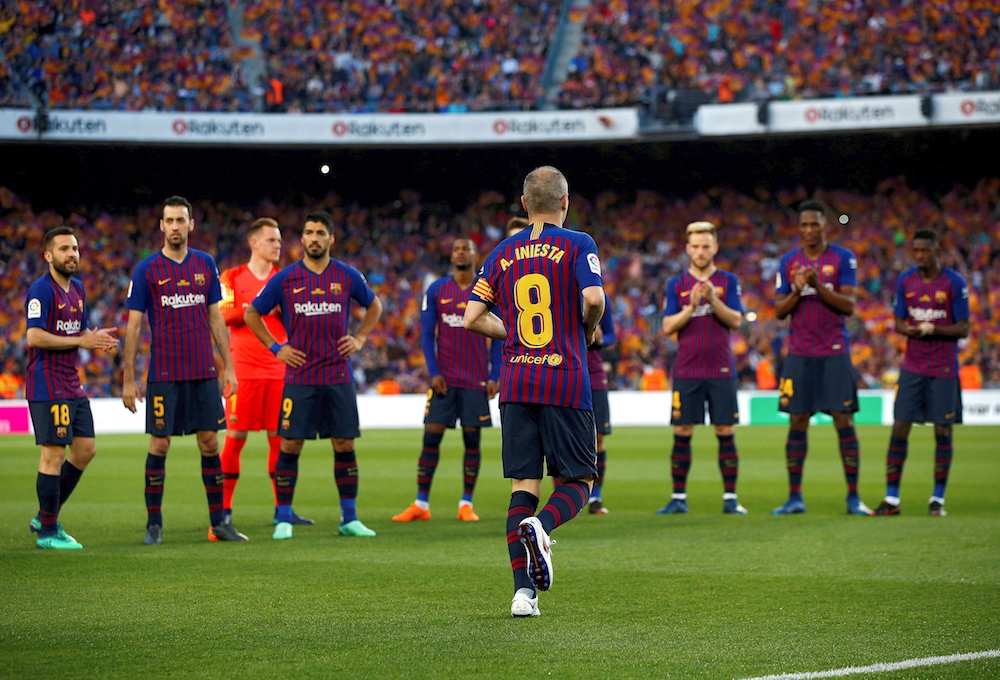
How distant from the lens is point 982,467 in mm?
14695

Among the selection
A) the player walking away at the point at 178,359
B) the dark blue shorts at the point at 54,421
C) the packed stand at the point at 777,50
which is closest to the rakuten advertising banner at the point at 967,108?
the packed stand at the point at 777,50

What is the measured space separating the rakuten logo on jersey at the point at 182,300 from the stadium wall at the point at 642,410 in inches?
576

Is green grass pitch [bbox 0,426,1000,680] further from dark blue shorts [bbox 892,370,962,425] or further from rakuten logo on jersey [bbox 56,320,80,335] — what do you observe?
rakuten logo on jersey [bbox 56,320,80,335]

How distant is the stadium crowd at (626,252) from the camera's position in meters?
25.9

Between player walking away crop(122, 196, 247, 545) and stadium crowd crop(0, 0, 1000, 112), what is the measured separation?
61.2 feet

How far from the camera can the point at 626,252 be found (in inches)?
1128

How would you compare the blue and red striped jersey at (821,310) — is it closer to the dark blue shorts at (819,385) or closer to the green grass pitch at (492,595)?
the dark blue shorts at (819,385)

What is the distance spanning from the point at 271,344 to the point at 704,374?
13.1 feet

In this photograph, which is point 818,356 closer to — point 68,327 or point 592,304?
point 592,304

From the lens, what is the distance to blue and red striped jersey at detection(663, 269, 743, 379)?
10.3 meters

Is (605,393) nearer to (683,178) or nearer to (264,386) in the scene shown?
(264,386)

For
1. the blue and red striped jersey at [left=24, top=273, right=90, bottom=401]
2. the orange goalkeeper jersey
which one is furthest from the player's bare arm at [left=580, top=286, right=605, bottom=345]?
the orange goalkeeper jersey

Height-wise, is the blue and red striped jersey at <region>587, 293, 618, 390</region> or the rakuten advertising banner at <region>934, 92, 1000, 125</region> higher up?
the rakuten advertising banner at <region>934, 92, 1000, 125</region>

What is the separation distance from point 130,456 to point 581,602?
1299 centimetres
